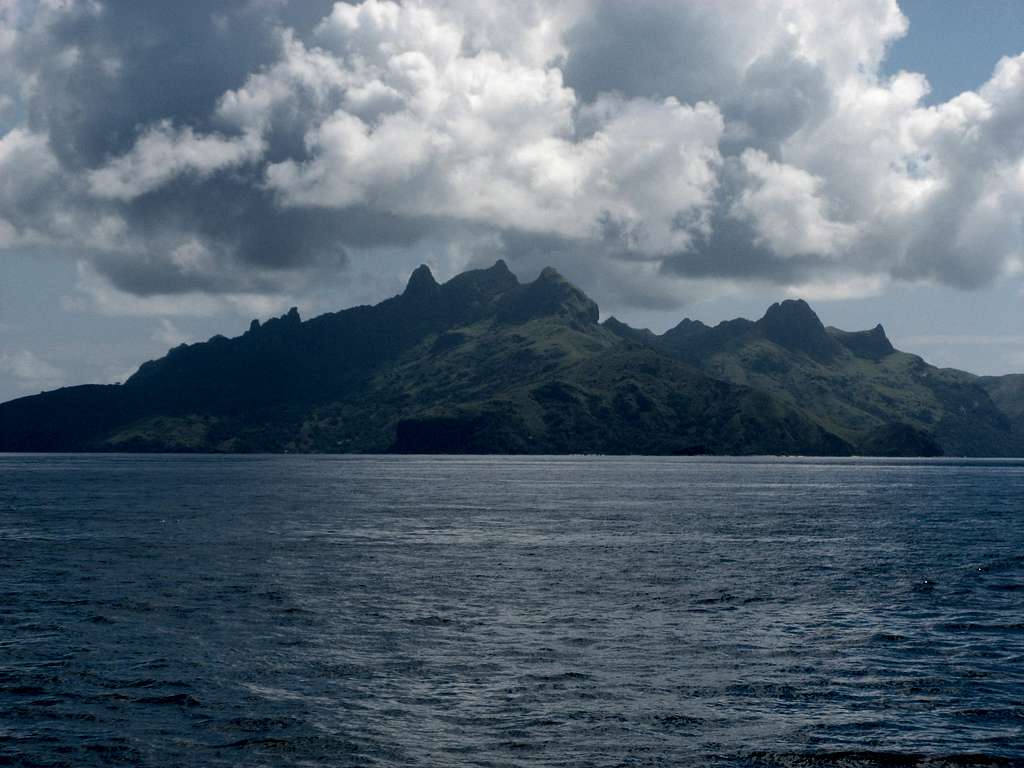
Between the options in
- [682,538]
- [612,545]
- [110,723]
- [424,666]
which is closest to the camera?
[110,723]

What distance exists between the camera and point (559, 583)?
72.5 m

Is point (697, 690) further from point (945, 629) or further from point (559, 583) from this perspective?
point (559, 583)

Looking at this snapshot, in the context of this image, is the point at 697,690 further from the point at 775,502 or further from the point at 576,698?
the point at 775,502

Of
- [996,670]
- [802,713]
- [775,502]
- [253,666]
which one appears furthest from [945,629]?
[775,502]

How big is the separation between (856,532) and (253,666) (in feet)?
307

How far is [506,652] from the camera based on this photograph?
158 ft

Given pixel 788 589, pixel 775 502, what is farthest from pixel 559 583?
pixel 775 502

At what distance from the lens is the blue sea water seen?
3459cm

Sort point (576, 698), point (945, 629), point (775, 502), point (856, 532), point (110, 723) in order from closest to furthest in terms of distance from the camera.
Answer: point (110, 723)
point (576, 698)
point (945, 629)
point (856, 532)
point (775, 502)

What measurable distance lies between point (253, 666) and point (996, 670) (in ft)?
119

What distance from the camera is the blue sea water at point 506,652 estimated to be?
34.6 m

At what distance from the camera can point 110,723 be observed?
36.6m

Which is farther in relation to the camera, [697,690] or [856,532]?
[856,532]

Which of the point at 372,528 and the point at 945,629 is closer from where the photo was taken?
the point at 945,629
